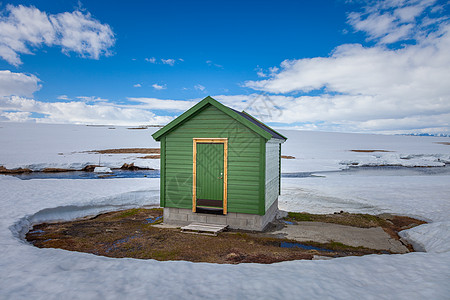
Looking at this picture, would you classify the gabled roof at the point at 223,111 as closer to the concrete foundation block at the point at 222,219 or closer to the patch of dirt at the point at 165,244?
the concrete foundation block at the point at 222,219

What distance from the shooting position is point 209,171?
10.5 m

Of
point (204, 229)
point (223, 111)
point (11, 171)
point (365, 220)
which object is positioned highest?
point (223, 111)

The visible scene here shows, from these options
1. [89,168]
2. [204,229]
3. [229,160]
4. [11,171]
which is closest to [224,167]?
[229,160]

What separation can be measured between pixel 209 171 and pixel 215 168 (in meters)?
0.29

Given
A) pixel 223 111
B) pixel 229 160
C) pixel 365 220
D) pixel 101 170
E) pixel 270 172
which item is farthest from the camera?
pixel 101 170

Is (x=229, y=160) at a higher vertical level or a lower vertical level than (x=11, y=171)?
higher

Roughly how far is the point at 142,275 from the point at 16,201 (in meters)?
11.7

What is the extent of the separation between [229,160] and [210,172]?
3.11 ft

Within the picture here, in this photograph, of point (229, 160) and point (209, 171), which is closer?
point (229, 160)

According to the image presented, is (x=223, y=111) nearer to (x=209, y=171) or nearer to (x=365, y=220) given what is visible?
(x=209, y=171)

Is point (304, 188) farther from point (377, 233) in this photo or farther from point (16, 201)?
point (16, 201)

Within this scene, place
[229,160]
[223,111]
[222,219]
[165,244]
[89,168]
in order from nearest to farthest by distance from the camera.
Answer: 1. [165,244]
2. [223,111]
3. [229,160]
4. [222,219]
5. [89,168]

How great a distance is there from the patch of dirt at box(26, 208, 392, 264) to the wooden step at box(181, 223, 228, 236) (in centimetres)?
29

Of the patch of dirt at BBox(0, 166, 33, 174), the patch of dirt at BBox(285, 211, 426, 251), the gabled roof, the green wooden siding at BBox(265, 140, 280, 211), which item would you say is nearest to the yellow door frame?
the gabled roof
